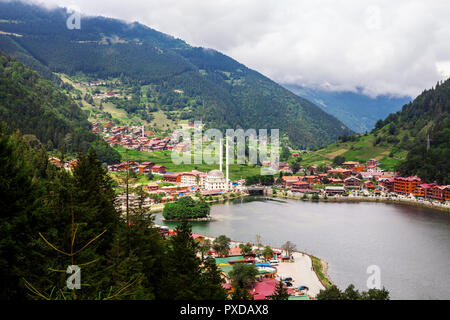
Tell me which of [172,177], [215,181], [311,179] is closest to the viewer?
[172,177]

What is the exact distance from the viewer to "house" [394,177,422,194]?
35.0m

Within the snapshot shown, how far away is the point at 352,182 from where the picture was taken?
39.8m

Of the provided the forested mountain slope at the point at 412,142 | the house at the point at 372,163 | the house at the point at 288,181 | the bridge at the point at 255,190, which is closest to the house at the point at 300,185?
the house at the point at 288,181

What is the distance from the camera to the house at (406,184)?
115ft

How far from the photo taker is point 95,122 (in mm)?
61469

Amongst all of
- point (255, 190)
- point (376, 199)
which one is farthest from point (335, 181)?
point (255, 190)

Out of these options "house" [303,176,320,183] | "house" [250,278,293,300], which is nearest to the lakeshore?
"house" [303,176,320,183]

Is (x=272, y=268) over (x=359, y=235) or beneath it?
beneath

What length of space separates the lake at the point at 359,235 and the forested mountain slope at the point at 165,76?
49.1 m

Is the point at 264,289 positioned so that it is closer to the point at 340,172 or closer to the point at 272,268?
the point at 272,268

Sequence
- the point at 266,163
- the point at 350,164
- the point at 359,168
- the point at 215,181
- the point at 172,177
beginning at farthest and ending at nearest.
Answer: the point at 266,163 → the point at 350,164 → the point at 359,168 → the point at 215,181 → the point at 172,177

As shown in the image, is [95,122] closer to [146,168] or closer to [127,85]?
[146,168]

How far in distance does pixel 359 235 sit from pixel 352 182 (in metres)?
20.4

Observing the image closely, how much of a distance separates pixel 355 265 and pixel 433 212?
16148 millimetres
